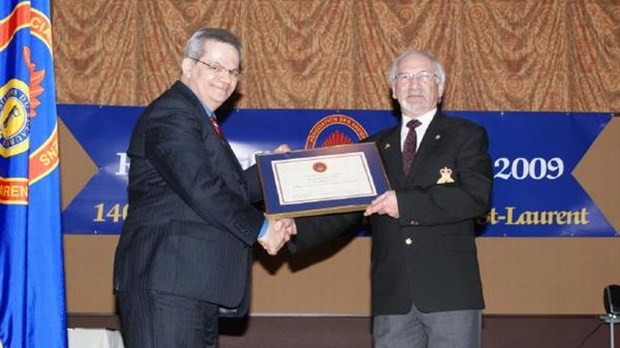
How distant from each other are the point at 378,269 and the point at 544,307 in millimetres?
2560

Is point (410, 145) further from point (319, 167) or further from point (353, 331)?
point (353, 331)

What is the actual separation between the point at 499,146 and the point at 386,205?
8.15ft

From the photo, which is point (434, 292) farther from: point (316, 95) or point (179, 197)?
point (316, 95)

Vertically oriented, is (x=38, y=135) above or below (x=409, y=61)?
below

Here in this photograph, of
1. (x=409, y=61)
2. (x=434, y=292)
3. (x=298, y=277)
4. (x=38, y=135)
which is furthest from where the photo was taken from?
(x=298, y=277)

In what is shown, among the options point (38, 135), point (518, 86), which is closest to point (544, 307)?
point (518, 86)

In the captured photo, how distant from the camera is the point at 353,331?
6.14 metres

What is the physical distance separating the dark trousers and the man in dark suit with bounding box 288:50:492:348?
3.31ft

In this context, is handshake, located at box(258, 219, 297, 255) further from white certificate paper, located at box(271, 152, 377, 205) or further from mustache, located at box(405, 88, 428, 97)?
mustache, located at box(405, 88, 428, 97)

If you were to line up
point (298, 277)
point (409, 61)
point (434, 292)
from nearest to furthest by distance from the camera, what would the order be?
1. point (434, 292)
2. point (409, 61)
3. point (298, 277)

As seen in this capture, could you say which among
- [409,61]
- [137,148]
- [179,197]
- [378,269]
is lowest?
[378,269]

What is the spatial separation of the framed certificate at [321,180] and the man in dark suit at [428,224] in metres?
0.10

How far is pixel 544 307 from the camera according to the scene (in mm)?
6121

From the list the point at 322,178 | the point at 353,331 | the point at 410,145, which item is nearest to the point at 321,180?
the point at 322,178
